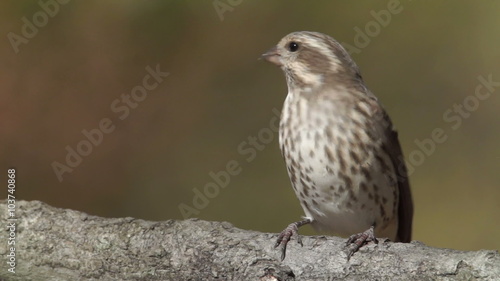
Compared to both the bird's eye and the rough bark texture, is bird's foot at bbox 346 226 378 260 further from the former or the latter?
the bird's eye

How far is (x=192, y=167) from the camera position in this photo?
530 centimetres

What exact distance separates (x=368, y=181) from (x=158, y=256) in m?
1.34

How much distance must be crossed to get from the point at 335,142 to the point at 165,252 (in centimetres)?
121

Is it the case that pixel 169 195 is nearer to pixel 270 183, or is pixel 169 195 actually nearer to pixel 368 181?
pixel 270 183

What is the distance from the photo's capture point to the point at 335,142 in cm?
429

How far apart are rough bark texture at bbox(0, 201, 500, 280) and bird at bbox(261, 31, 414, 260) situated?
2.69ft

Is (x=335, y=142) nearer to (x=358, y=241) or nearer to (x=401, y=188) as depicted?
(x=401, y=188)

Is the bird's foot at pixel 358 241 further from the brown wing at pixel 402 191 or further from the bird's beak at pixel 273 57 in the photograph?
the bird's beak at pixel 273 57

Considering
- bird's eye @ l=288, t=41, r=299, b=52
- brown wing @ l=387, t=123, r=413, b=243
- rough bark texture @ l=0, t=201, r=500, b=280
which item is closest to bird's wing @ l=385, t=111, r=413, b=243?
brown wing @ l=387, t=123, r=413, b=243

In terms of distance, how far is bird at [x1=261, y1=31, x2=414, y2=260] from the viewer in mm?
4305

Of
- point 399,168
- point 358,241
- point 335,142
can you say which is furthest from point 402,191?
point 358,241

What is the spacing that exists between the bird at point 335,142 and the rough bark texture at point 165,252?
0.82m

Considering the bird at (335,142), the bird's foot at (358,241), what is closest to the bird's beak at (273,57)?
the bird at (335,142)

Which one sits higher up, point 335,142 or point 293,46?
point 293,46
